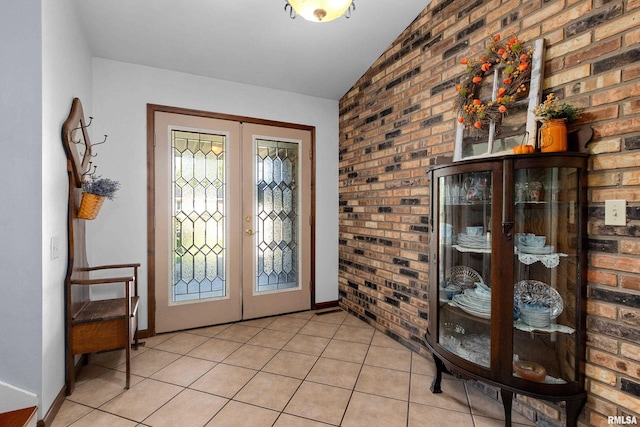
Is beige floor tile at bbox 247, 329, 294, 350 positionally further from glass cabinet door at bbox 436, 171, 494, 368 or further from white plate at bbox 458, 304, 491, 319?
white plate at bbox 458, 304, 491, 319

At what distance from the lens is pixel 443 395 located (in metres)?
1.96

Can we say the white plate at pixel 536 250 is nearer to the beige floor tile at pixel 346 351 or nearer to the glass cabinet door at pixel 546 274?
the glass cabinet door at pixel 546 274

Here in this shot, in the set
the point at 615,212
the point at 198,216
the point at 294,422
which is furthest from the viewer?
the point at 198,216

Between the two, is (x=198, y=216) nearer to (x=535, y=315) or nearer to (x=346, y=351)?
(x=346, y=351)

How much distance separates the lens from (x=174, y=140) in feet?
9.71

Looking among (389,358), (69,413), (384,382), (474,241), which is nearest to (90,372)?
(69,413)

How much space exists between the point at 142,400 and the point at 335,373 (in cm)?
127

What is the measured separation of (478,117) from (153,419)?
8.73ft

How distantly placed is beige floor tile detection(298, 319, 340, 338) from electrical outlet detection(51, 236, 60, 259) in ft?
6.68

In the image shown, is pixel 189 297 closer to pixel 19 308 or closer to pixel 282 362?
pixel 282 362

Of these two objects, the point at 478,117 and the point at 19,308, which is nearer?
the point at 19,308

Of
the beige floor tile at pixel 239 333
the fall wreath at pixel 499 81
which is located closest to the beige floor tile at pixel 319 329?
the beige floor tile at pixel 239 333

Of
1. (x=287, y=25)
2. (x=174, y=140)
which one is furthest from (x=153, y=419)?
(x=287, y=25)

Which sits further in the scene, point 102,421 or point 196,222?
point 196,222
